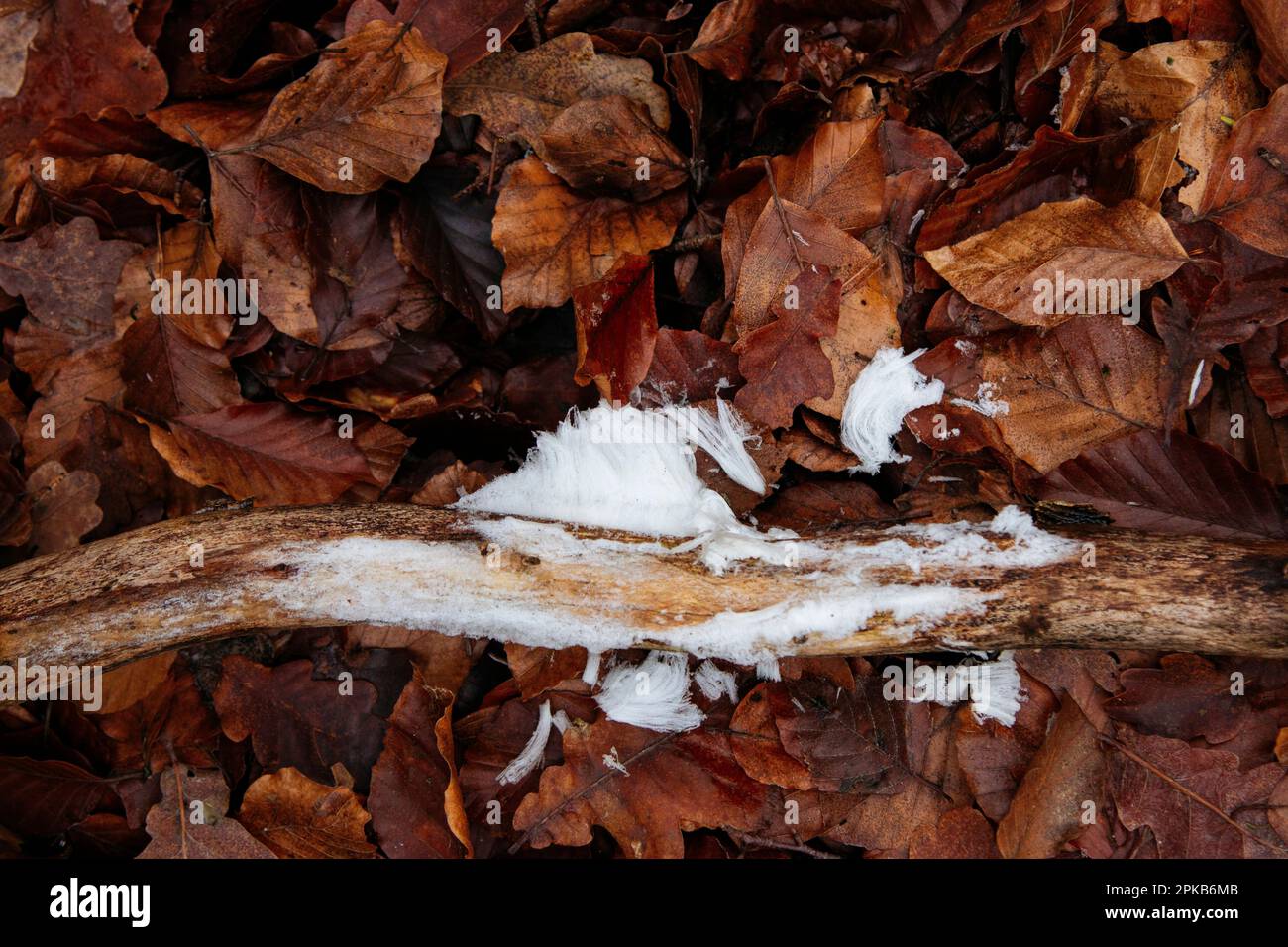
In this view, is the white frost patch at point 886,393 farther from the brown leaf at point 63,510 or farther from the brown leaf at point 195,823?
the brown leaf at point 63,510

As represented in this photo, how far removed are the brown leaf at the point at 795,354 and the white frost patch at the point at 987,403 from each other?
1.40 ft

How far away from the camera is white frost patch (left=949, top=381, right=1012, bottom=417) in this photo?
94.3 inches

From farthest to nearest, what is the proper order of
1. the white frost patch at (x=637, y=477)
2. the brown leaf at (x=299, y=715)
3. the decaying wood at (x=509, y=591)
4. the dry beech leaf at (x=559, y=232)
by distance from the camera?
the brown leaf at (x=299, y=715) → the dry beech leaf at (x=559, y=232) → the white frost patch at (x=637, y=477) → the decaying wood at (x=509, y=591)

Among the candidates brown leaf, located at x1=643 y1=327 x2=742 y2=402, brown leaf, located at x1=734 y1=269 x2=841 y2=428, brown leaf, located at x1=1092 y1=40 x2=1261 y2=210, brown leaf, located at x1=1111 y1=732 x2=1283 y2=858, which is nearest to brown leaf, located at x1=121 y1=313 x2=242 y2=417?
brown leaf, located at x1=643 y1=327 x2=742 y2=402

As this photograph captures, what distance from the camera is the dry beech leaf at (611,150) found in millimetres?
2443

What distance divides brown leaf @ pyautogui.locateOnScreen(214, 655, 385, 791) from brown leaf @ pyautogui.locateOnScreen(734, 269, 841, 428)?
154 centimetres

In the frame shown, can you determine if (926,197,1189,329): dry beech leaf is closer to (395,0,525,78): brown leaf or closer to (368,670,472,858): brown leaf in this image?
(395,0,525,78): brown leaf

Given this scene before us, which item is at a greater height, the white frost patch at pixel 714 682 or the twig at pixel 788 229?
the twig at pixel 788 229

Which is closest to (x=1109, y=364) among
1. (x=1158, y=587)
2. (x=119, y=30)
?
(x=1158, y=587)

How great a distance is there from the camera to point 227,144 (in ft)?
8.43

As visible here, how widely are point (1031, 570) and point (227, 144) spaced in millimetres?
2639

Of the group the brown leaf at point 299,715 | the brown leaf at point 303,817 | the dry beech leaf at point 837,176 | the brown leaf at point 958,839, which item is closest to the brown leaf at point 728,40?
→ the dry beech leaf at point 837,176

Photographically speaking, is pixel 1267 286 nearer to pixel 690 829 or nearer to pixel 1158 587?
pixel 1158 587

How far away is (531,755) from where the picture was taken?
2.56m
